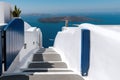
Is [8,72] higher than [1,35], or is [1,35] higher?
[1,35]

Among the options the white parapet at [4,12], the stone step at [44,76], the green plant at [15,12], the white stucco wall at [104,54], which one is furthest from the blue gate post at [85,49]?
the green plant at [15,12]

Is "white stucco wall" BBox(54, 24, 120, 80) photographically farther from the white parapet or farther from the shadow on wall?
the white parapet

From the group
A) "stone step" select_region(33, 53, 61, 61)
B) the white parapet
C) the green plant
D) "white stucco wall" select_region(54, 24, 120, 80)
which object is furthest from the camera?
the green plant

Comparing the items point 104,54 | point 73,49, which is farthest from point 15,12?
point 104,54

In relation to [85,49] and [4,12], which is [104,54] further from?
[4,12]

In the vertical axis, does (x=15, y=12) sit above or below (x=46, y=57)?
above

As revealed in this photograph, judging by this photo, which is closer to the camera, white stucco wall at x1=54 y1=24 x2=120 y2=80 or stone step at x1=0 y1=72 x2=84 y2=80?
white stucco wall at x1=54 y1=24 x2=120 y2=80

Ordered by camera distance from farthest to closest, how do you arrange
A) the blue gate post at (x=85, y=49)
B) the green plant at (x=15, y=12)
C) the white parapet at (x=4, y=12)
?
the green plant at (x=15, y=12)
the white parapet at (x=4, y=12)
the blue gate post at (x=85, y=49)

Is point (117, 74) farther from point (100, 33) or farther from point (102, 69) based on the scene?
point (100, 33)

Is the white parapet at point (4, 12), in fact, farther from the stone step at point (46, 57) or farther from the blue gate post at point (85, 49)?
the blue gate post at point (85, 49)

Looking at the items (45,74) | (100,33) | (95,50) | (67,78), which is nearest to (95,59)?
(95,50)

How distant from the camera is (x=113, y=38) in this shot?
436cm

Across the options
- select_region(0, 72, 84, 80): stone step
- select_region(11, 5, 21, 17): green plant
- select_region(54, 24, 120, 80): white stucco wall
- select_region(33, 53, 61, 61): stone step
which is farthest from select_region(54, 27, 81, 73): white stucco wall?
select_region(11, 5, 21, 17): green plant

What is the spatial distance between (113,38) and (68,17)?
1834 cm
